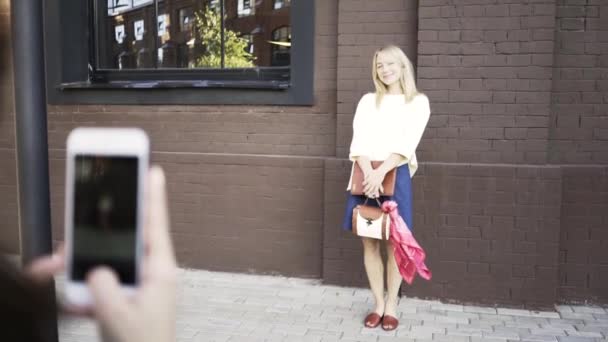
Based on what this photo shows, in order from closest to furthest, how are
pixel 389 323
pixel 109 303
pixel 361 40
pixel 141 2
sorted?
1. pixel 109 303
2. pixel 389 323
3. pixel 361 40
4. pixel 141 2

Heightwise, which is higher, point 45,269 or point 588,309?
point 45,269

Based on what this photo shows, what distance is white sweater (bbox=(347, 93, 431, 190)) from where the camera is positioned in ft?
13.3

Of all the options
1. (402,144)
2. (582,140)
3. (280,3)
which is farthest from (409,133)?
(280,3)

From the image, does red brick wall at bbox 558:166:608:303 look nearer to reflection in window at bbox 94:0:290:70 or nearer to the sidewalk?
the sidewalk

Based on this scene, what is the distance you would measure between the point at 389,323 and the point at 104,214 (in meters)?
3.55

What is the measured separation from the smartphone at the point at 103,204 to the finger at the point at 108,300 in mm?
56

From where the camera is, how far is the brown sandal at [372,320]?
14.2 feet

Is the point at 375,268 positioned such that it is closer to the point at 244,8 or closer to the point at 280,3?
the point at 280,3

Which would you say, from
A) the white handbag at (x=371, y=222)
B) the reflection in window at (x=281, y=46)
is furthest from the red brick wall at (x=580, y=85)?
the reflection in window at (x=281, y=46)

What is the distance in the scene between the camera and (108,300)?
0.86 metres

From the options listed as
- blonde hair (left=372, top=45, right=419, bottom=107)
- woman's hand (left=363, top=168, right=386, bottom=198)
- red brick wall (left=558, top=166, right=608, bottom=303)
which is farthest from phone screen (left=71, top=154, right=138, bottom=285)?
red brick wall (left=558, top=166, right=608, bottom=303)

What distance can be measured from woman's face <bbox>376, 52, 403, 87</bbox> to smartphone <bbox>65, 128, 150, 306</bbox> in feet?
10.6

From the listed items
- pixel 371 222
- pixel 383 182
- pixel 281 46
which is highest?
pixel 281 46

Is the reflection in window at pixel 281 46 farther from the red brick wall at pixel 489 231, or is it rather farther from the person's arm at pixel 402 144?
the person's arm at pixel 402 144
